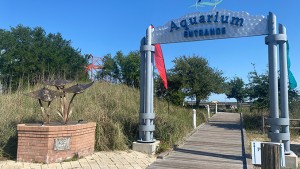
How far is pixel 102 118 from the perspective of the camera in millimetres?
8711

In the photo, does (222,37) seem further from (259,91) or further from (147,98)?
(259,91)

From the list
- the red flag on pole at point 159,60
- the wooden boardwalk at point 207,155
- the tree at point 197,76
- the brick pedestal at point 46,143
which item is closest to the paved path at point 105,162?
the brick pedestal at point 46,143

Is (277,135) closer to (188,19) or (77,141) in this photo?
(188,19)

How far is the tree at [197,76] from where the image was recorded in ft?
98.3

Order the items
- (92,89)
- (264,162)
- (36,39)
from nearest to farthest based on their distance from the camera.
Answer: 1. (264,162)
2. (92,89)
3. (36,39)

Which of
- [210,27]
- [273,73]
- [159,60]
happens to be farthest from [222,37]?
[159,60]

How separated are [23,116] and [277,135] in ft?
23.7

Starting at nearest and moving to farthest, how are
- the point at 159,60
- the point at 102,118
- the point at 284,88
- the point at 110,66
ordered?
1. the point at 284,88
2. the point at 102,118
3. the point at 159,60
4. the point at 110,66

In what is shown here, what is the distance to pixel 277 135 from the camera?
714 centimetres

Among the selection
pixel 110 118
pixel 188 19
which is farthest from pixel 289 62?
pixel 110 118

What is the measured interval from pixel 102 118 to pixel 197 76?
2253 centimetres

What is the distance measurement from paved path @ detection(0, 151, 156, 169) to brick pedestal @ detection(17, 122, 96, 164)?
0.20 m

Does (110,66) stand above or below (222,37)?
above

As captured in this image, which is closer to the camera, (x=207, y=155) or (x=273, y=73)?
(x=273, y=73)
